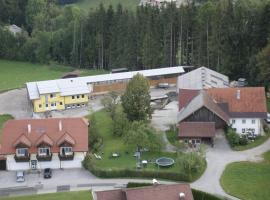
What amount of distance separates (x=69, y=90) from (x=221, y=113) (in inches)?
962

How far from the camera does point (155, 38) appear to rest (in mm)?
101562

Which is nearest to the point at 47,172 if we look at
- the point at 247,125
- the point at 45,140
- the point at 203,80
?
the point at 45,140

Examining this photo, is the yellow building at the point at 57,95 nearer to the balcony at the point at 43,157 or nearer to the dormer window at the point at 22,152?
the dormer window at the point at 22,152

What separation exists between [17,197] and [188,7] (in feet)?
172

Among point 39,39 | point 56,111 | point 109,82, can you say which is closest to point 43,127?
point 56,111

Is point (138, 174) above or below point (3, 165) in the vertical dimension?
below

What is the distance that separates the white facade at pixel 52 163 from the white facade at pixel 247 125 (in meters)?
18.4

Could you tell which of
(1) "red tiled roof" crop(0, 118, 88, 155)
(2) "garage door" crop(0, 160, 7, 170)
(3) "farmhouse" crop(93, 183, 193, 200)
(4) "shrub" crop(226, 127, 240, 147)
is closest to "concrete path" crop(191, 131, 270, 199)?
(4) "shrub" crop(226, 127, 240, 147)

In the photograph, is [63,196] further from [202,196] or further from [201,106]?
[201,106]

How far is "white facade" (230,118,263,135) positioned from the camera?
71125 millimetres

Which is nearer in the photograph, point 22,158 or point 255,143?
point 22,158

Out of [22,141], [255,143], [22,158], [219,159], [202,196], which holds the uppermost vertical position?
[22,141]

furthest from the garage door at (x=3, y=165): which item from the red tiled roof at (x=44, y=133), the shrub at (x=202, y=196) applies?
the shrub at (x=202, y=196)

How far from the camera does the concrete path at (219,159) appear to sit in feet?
196
